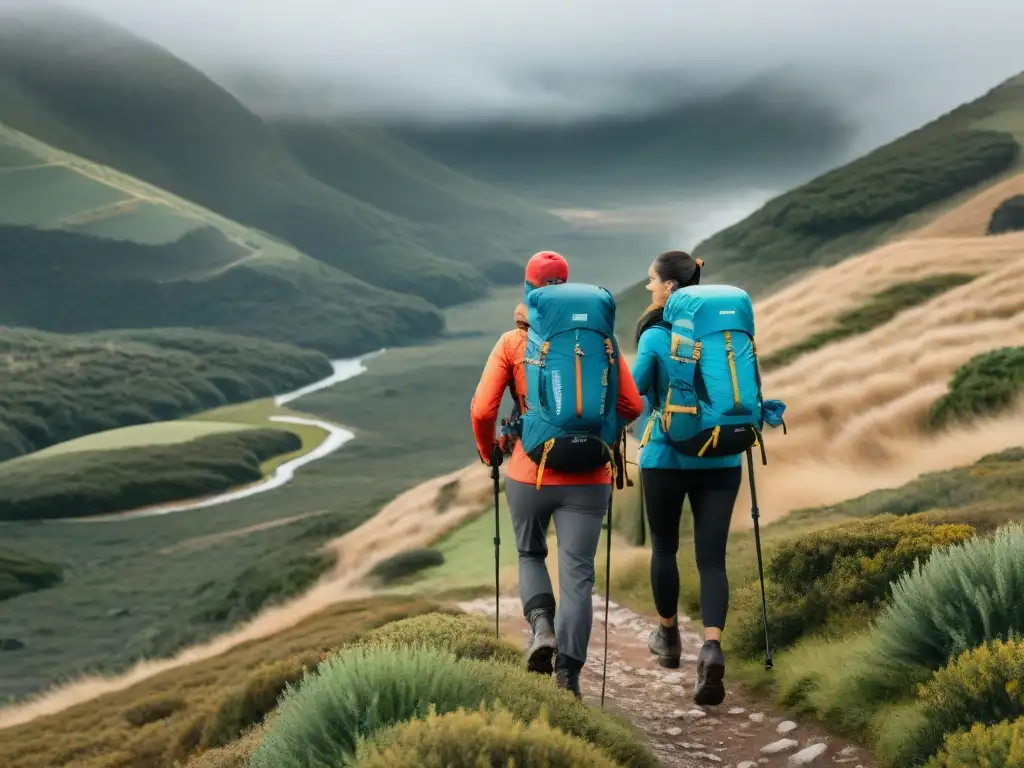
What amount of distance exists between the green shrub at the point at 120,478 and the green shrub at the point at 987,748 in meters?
168

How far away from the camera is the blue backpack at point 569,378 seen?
7.07 metres

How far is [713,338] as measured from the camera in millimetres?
7508

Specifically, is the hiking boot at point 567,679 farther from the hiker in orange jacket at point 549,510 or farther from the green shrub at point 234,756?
the green shrub at point 234,756

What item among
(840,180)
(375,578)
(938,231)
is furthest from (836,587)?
(840,180)

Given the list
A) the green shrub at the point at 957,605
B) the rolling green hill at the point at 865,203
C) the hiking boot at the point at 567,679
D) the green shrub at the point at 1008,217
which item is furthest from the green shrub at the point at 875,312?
the rolling green hill at the point at 865,203

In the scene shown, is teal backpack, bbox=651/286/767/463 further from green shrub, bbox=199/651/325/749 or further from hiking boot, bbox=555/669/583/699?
green shrub, bbox=199/651/325/749

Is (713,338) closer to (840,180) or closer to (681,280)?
(681,280)

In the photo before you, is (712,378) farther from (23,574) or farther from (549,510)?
(23,574)

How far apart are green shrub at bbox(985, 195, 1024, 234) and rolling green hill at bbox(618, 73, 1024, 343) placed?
83.5ft

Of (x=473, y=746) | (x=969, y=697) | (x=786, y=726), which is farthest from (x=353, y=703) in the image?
(x=786, y=726)

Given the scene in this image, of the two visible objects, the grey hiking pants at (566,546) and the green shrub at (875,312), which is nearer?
the grey hiking pants at (566,546)

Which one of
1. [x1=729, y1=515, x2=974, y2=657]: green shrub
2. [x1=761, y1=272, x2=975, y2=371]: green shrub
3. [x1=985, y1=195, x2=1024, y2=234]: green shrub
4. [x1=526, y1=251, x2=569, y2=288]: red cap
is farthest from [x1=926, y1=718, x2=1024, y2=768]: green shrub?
[x1=985, y1=195, x2=1024, y2=234]: green shrub

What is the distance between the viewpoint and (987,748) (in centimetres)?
555

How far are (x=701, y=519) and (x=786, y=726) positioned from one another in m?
1.86
